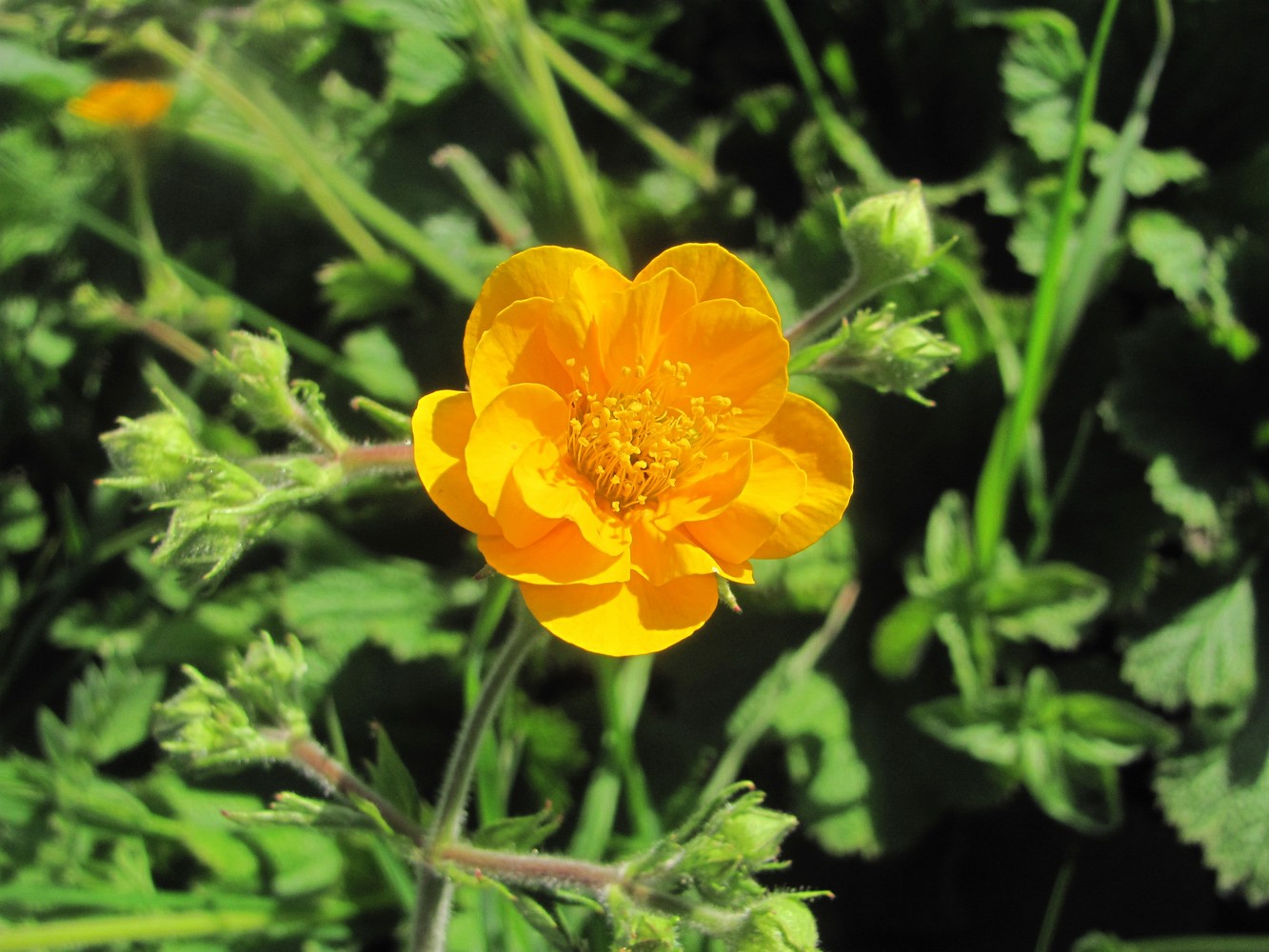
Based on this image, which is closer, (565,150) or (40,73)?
(565,150)

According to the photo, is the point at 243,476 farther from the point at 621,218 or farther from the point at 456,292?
the point at 621,218

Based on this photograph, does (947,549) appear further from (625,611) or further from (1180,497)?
(625,611)

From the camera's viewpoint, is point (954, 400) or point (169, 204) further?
point (169, 204)

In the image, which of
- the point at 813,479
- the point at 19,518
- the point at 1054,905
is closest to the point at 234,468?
the point at 813,479

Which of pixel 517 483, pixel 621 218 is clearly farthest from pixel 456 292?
pixel 517 483

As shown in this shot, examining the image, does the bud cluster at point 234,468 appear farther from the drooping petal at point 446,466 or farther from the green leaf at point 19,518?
the green leaf at point 19,518

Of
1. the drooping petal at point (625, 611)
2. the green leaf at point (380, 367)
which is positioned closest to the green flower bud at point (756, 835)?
the drooping petal at point (625, 611)
